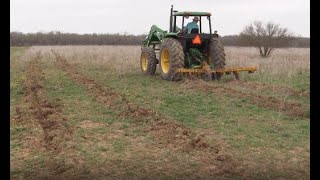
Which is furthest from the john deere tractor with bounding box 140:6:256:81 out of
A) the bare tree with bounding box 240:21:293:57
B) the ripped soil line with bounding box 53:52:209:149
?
the bare tree with bounding box 240:21:293:57

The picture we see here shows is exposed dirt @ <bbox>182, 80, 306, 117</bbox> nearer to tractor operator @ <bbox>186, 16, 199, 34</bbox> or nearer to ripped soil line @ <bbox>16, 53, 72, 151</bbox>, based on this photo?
tractor operator @ <bbox>186, 16, 199, 34</bbox>

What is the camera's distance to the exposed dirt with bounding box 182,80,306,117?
8867 mm

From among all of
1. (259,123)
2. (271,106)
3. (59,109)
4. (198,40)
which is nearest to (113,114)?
(59,109)

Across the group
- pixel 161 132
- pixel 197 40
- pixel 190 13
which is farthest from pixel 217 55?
pixel 161 132

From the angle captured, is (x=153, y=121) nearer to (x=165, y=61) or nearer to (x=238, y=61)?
(x=165, y=61)

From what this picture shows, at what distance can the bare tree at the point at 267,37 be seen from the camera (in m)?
29.4

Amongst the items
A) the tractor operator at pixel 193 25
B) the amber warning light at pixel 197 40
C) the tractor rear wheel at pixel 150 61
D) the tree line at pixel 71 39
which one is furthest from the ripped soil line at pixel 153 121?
the tree line at pixel 71 39

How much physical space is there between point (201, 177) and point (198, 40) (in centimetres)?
886

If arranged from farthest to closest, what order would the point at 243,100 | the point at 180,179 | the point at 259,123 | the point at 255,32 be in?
1. the point at 255,32
2. the point at 243,100
3. the point at 259,123
4. the point at 180,179

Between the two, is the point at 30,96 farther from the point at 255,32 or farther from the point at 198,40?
the point at 255,32

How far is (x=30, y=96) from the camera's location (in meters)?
10.5

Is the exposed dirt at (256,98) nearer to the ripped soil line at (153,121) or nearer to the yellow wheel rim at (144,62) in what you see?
the ripped soil line at (153,121)

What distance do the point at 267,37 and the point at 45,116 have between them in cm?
2354

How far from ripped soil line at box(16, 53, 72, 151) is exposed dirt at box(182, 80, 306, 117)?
13.3 feet
